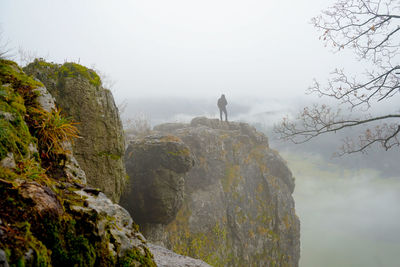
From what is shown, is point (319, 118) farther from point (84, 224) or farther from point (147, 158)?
point (147, 158)

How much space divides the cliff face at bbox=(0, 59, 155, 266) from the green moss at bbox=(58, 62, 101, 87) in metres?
5.13

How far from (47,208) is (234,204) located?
23094 mm

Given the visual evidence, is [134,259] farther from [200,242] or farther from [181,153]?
[200,242]

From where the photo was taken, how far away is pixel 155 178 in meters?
14.5

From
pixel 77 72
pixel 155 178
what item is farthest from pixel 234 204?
pixel 77 72

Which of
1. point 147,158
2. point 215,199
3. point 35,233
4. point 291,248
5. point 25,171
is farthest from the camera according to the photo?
point 291,248

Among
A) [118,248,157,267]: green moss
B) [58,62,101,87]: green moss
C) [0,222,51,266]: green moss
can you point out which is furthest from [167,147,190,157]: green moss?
[0,222,51,266]: green moss

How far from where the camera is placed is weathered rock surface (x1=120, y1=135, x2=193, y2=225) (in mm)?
14297

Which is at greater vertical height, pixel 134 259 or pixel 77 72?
pixel 77 72

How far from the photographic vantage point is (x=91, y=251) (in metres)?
2.04

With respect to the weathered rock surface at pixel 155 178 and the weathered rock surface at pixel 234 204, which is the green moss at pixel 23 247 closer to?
the weathered rock surface at pixel 155 178

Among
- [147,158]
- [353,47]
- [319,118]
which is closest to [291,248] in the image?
[147,158]

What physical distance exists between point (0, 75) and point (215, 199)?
20522 mm

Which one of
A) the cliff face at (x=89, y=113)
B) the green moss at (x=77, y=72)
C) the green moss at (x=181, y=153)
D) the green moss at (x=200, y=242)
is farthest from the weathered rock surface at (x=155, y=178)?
the green moss at (x=77, y=72)
